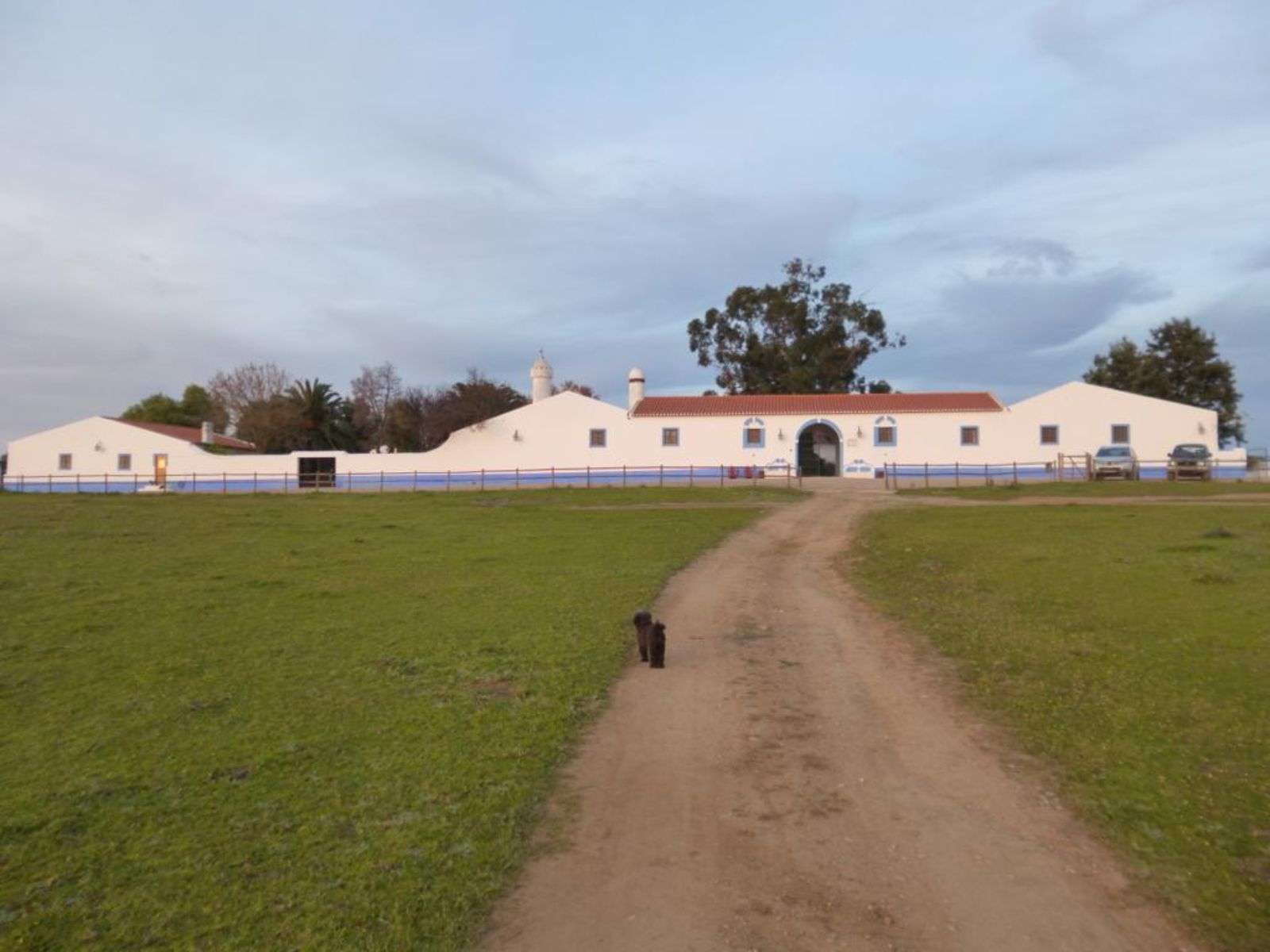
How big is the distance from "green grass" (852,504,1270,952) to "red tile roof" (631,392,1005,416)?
28565mm

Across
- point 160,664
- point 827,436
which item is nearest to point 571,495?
point 827,436

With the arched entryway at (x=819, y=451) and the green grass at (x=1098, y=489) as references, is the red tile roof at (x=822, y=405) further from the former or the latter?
the green grass at (x=1098, y=489)

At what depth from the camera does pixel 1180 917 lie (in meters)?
4.14

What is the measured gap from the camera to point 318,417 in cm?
6234

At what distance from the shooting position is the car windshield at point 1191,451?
4097 cm

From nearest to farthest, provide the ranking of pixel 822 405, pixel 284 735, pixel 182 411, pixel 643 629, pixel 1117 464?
pixel 284 735 < pixel 643 629 < pixel 1117 464 < pixel 822 405 < pixel 182 411

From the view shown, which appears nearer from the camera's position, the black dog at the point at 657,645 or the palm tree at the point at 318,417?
the black dog at the point at 657,645

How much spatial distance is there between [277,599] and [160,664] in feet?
12.1

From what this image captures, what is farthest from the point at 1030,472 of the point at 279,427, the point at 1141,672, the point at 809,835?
the point at 279,427

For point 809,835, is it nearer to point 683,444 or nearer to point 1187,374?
point 683,444

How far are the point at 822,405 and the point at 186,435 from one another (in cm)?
3892

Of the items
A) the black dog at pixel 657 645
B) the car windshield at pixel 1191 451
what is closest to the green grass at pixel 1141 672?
the black dog at pixel 657 645

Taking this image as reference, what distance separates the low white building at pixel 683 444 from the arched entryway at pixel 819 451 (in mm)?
80

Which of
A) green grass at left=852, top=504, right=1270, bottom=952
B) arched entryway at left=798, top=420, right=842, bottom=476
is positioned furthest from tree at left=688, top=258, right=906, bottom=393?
green grass at left=852, top=504, right=1270, bottom=952
